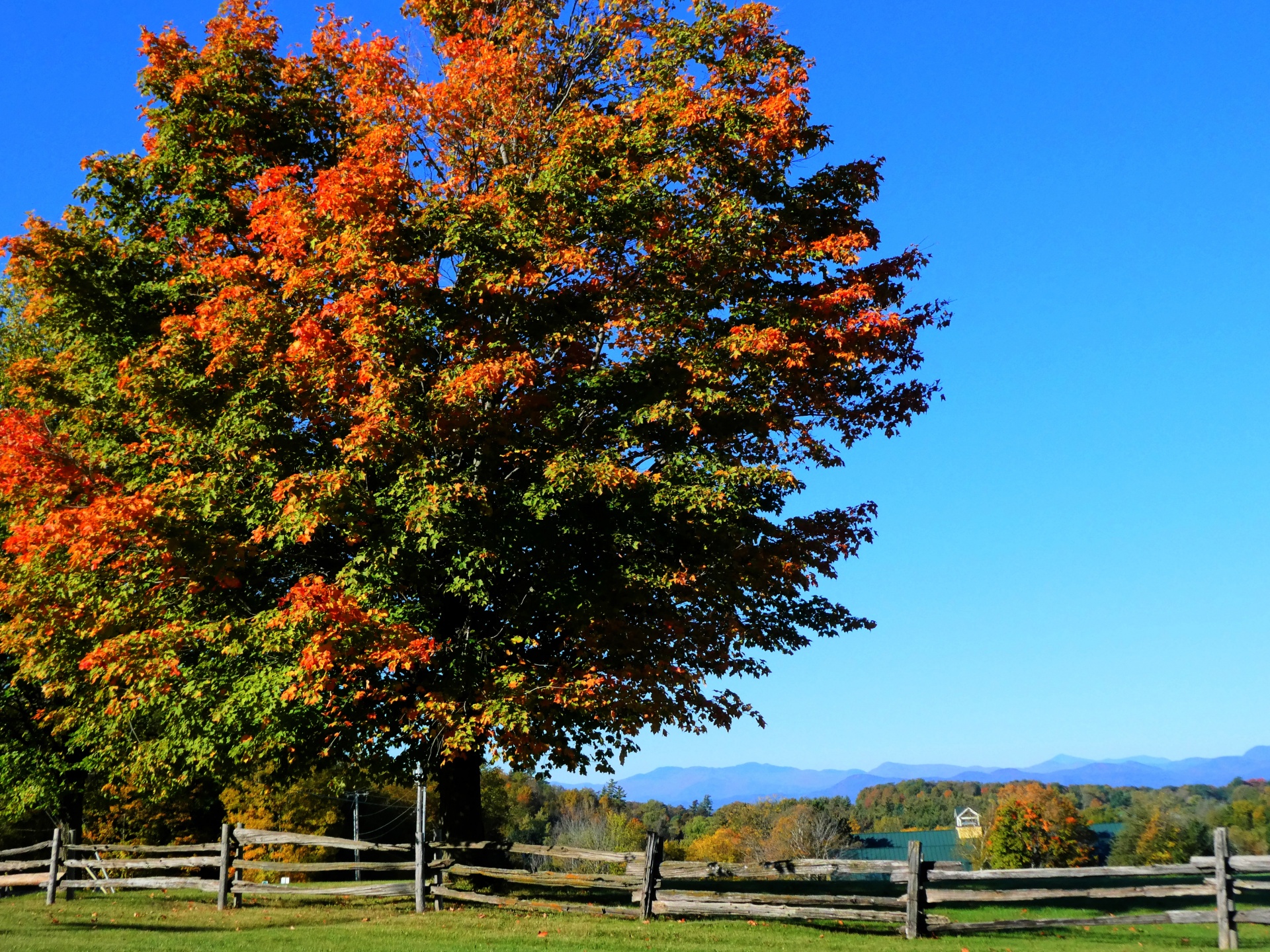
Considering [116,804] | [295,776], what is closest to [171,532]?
[295,776]

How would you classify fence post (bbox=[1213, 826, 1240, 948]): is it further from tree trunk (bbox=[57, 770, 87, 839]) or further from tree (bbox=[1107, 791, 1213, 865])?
tree trunk (bbox=[57, 770, 87, 839])

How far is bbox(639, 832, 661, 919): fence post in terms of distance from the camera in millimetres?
16375

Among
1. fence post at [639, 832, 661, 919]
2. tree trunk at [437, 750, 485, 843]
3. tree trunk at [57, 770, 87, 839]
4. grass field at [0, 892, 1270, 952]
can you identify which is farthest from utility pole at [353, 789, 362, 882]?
fence post at [639, 832, 661, 919]

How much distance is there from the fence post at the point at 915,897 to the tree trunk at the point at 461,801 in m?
8.46

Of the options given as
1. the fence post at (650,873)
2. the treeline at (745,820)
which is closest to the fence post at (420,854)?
the treeline at (745,820)

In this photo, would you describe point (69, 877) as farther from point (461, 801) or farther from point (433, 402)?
point (433, 402)

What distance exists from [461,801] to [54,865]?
9.81 metres

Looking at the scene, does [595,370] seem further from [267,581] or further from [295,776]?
[295,776]

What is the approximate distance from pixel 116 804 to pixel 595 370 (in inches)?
872

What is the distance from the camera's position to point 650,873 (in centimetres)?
1661

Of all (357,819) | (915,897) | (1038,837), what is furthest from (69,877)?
(1038,837)

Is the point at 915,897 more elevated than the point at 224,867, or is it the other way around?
the point at 915,897

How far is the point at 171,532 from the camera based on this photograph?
16016mm

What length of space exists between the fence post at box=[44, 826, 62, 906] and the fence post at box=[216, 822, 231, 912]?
15.6 feet
